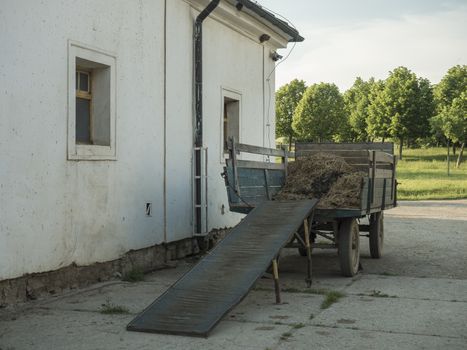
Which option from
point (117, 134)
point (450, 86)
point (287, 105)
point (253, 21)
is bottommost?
point (117, 134)

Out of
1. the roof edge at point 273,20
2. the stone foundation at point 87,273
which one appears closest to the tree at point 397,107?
the roof edge at point 273,20

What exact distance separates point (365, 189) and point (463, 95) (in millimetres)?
57764

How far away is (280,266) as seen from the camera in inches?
432

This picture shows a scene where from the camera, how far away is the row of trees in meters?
64.1

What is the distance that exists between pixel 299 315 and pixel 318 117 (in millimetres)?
73780

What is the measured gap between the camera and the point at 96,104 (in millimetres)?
9359

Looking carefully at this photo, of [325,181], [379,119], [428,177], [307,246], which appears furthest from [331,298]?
[379,119]

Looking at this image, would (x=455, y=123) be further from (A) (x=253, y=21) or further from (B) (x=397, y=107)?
(A) (x=253, y=21)

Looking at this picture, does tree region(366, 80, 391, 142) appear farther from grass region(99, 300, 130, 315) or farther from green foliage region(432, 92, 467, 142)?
grass region(99, 300, 130, 315)

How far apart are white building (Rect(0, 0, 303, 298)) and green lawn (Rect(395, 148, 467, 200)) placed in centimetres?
1911

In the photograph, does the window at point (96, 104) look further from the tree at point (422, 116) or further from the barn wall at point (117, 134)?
the tree at point (422, 116)

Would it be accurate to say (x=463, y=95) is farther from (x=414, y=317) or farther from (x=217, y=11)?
(x=414, y=317)

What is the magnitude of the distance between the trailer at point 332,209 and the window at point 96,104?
1.74 metres

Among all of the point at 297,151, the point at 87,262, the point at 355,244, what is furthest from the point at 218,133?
the point at 87,262
